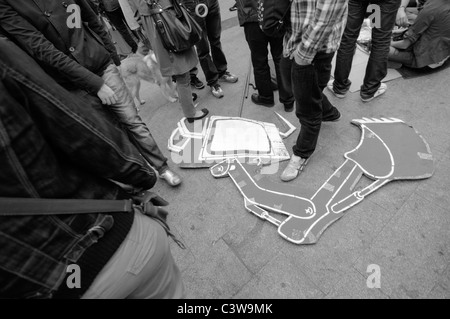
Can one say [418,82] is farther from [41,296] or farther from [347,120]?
[41,296]

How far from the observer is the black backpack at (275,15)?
1.82 metres

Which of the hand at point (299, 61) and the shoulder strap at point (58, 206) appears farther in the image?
the hand at point (299, 61)

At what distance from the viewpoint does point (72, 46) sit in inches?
70.9

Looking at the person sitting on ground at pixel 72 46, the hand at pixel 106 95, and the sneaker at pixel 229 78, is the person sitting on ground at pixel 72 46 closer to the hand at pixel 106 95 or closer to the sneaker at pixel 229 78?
the hand at pixel 106 95

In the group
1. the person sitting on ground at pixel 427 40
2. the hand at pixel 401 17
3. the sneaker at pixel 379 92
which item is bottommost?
the sneaker at pixel 379 92

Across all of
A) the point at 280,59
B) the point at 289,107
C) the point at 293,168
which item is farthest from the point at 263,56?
the point at 293,168

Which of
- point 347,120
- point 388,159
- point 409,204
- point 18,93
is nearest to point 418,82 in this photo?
point 347,120

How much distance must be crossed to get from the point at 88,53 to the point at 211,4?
1833 millimetres

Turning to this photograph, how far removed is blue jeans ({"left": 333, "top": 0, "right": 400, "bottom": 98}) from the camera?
2.41m

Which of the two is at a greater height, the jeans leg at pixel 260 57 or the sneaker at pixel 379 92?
the jeans leg at pixel 260 57

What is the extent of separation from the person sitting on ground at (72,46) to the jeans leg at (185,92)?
0.74m

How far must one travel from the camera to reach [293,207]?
6.91ft

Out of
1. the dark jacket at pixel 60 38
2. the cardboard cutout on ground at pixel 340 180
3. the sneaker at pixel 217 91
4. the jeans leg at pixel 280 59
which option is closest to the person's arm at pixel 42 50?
the dark jacket at pixel 60 38

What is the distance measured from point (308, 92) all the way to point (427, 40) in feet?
7.43
